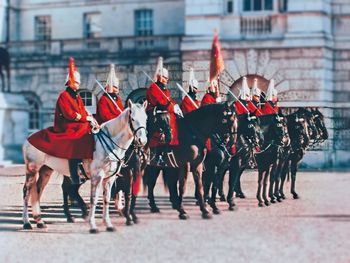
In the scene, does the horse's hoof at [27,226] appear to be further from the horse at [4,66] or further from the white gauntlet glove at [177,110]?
the horse at [4,66]

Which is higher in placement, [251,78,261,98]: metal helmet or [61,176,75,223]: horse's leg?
[251,78,261,98]: metal helmet

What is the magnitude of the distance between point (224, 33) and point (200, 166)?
1540 mm

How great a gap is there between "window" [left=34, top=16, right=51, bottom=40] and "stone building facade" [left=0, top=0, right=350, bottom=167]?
375 cm

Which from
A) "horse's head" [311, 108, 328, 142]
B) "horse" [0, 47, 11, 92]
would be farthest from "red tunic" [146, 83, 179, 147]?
"horse" [0, 47, 11, 92]

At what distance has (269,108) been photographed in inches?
257

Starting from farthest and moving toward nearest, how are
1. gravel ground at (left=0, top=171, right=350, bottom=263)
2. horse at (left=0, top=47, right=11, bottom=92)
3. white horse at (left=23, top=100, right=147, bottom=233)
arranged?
1. horse at (left=0, top=47, right=11, bottom=92)
2. white horse at (left=23, top=100, right=147, bottom=233)
3. gravel ground at (left=0, top=171, right=350, bottom=263)

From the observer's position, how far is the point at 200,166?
22.0 feet

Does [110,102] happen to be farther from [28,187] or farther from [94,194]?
[28,187]

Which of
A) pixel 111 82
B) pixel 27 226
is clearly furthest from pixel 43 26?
pixel 111 82

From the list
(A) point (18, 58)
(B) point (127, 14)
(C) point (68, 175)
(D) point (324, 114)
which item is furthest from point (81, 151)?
(B) point (127, 14)

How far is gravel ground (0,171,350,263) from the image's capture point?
593 cm

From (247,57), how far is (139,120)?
1436 millimetres

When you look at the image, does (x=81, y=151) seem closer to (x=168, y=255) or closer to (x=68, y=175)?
(x=68, y=175)

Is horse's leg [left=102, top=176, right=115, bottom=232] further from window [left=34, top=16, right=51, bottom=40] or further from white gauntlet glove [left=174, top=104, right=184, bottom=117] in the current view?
window [left=34, top=16, right=51, bottom=40]
